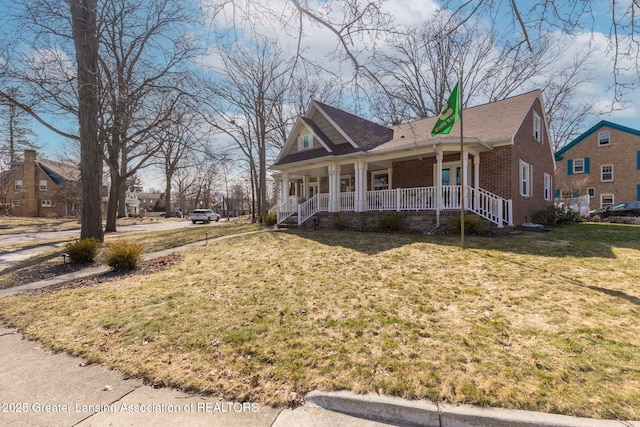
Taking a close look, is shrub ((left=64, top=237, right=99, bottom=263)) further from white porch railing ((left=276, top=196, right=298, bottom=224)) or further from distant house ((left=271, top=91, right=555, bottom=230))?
white porch railing ((left=276, top=196, right=298, bottom=224))

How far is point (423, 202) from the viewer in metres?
12.0

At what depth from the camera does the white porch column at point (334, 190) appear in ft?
47.9

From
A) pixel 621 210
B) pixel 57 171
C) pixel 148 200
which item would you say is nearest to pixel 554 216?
pixel 621 210

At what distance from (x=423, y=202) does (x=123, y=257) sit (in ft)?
33.8

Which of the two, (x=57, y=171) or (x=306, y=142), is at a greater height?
(x=57, y=171)

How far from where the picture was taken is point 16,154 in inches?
1106

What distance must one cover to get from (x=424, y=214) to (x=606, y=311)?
309 inches

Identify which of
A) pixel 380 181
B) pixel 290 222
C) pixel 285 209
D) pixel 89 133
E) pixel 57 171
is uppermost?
pixel 57 171

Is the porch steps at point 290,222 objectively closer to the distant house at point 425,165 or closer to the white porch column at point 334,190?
the distant house at point 425,165

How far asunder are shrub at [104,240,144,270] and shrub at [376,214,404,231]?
8419 millimetres

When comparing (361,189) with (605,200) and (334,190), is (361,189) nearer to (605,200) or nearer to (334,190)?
(334,190)

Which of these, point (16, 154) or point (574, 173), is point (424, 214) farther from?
point (16, 154)

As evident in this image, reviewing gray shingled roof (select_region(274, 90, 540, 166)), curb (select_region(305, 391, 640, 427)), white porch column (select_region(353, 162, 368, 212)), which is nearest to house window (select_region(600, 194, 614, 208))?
gray shingled roof (select_region(274, 90, 540, 166))

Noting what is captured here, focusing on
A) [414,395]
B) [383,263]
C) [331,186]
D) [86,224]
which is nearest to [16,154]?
[86,224]
